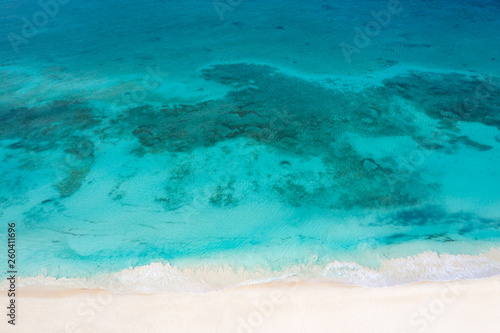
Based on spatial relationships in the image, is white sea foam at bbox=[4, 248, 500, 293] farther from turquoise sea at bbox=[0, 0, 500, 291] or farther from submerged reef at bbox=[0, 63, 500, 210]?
submerged reef at bbox=[0, 63, 500, 210]

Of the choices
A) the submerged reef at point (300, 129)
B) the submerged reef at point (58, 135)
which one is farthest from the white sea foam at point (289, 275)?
the submerged reef at point (58, 135)

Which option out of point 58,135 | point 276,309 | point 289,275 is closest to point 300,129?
point 289,275

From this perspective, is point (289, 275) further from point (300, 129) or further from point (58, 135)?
point (58, 135)

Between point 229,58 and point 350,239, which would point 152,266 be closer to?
point 350,239

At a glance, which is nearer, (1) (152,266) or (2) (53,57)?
(1) (152,266)

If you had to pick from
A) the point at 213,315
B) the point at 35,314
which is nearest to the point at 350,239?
the point at 213,315

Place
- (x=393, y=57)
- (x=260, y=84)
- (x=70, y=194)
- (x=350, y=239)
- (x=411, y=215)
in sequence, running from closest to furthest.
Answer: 1. (x=350, y=239)
2. (x=411, y=215)
3. (x=70, y=194)
4. (x=260, y=84)
5. (x=393, y=57)

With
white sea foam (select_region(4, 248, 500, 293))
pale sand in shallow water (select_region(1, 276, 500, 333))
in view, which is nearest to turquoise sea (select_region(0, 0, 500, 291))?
white sea foam (select_region(4, 248, 500, 293))
